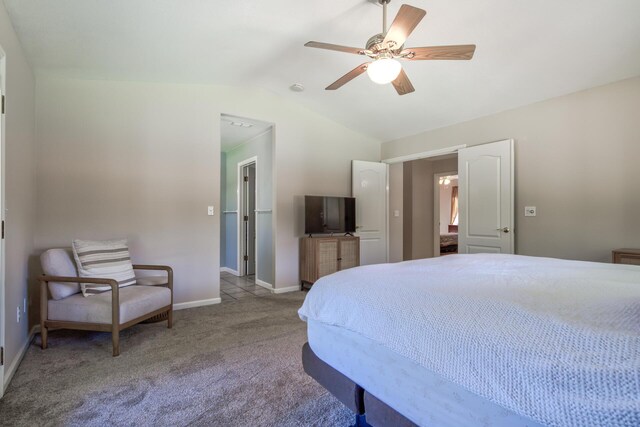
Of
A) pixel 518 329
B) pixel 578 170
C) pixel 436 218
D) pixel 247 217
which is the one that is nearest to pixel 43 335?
pixel 518 329

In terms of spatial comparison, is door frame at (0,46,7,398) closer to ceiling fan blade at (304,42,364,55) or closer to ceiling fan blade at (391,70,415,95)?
ceiling fan blade at (304,42,364,55)

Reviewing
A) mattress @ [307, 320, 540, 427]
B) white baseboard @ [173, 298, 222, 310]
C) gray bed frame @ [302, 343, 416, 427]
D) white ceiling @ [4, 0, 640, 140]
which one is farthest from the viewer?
white baseboard @ [173, 298, 222, 310]

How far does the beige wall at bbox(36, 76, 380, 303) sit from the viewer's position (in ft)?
10.4

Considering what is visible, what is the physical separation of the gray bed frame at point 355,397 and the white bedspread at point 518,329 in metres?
0.27

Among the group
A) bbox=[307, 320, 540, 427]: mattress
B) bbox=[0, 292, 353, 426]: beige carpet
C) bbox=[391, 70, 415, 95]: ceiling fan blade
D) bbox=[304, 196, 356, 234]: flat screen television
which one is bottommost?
bbox=[0, 292, 353, 426]: beige carpet

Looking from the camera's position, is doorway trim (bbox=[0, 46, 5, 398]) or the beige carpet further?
doorway trim (bbox=[0, 46, 5, 398])

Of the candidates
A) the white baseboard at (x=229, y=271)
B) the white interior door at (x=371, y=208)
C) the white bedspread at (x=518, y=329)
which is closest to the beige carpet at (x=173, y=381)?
the white bedspread at (x=518, y=329)

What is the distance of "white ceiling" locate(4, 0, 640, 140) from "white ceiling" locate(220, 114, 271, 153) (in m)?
0.59

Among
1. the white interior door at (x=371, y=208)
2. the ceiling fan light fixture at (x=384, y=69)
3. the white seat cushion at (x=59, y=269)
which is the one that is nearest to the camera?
the ceiling fan light fixture at (x=384, y=69)

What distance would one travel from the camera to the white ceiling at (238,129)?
170 inches

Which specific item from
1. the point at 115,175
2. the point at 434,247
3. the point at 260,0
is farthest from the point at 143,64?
the point at 434,247

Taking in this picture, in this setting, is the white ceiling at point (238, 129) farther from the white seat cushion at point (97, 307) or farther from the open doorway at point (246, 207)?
the white seat cushion at point (97, 307)

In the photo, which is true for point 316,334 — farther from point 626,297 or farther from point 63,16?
point 63,16

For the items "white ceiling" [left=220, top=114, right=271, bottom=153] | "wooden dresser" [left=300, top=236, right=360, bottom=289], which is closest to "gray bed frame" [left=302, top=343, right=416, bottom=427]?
"wooden dresser" [left=300, top=236, right=360, bottom=289]
